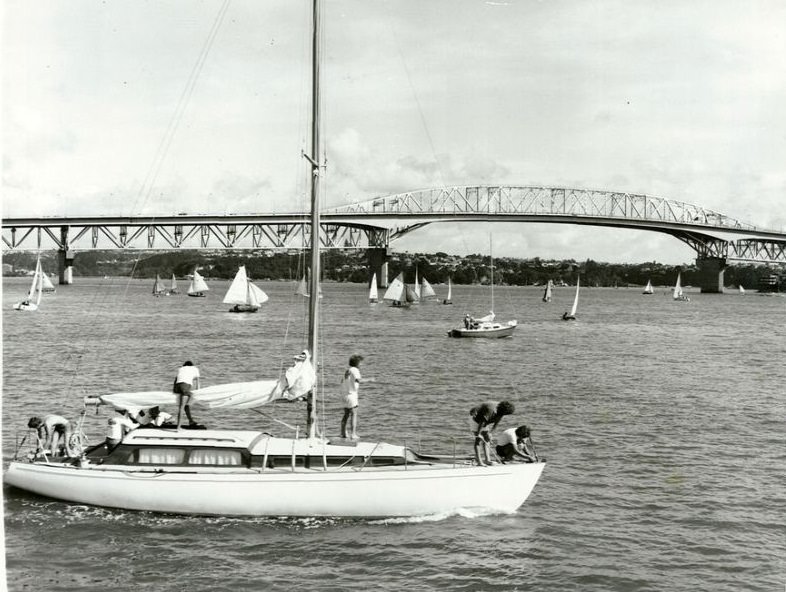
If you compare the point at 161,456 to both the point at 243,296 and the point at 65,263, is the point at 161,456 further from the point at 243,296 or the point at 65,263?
the point at 65,263

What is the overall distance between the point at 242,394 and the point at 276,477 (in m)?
2.20

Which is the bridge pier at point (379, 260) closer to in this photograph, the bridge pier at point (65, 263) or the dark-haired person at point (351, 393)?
the bridge pier at point (65, 263)

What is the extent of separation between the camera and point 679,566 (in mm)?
14781

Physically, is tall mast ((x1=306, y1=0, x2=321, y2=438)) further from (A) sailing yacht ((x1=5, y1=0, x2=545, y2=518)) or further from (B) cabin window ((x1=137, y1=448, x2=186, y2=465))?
(B) cabin window ((x1=137, y1=448, x2=186, y2=465))

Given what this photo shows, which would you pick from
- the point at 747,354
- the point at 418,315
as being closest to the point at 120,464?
the point at 747,354

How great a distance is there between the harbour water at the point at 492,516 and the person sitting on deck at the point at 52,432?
42.1 inches

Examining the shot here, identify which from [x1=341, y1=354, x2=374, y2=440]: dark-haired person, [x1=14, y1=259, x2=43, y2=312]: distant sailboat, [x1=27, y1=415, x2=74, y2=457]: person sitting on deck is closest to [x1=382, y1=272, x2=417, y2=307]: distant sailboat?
[x1=14, y1=259, x2=43, y2=312]: distant sailboat

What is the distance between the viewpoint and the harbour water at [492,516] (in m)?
14.1

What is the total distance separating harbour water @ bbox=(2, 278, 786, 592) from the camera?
14.1m

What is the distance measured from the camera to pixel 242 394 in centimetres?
1705

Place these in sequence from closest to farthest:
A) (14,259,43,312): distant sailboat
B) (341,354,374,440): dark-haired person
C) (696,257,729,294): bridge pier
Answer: (341,354,374,440): dark-haired person → (14,259,43,312): distant sailboat → (696,257,729,294): bridge pier

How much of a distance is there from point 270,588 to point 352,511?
2.88 metres

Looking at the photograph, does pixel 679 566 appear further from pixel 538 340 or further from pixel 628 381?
pixel 538 340

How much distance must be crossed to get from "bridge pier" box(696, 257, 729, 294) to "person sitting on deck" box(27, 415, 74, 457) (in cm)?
17376
